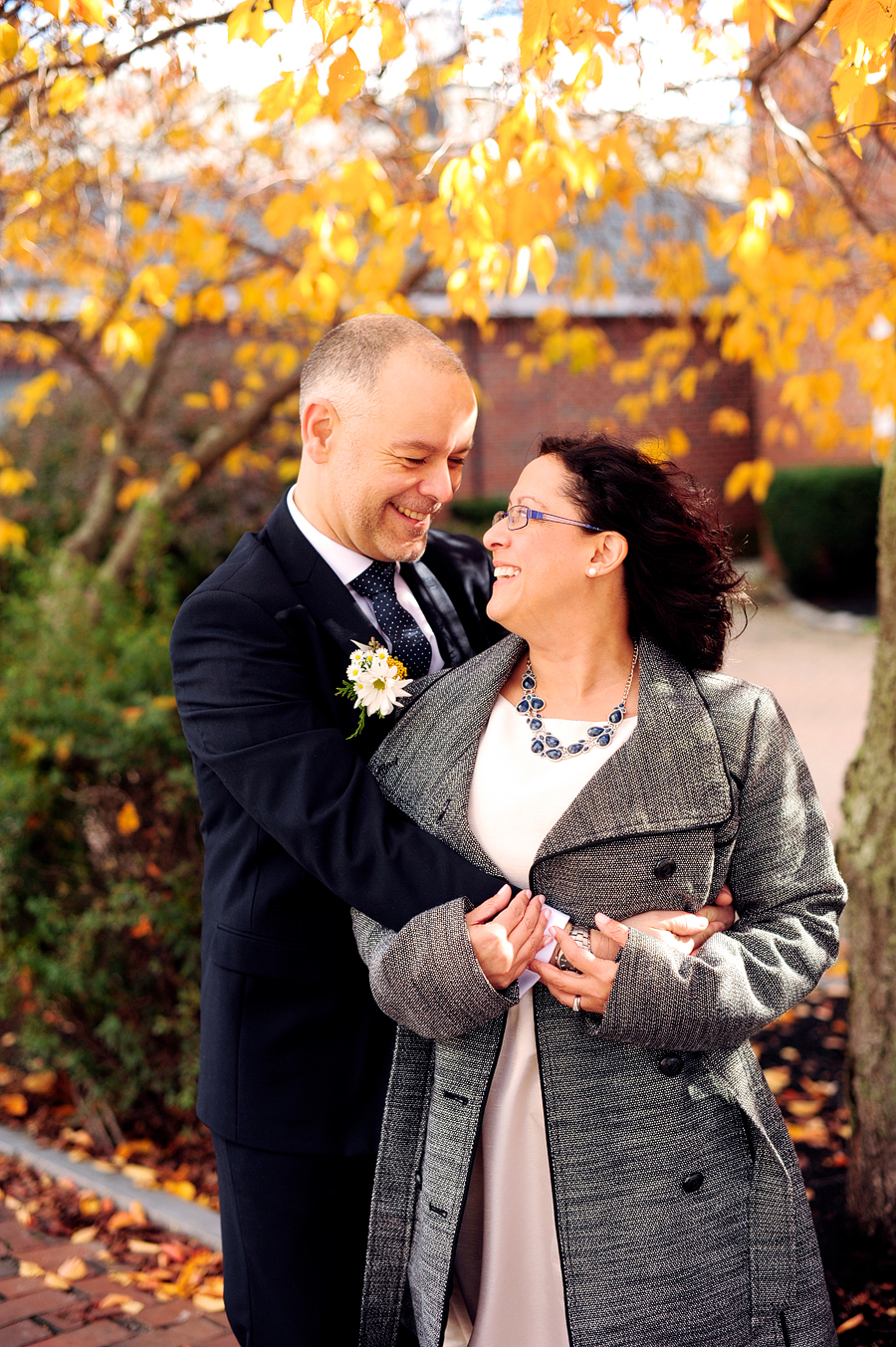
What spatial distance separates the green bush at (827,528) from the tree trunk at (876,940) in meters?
11.8

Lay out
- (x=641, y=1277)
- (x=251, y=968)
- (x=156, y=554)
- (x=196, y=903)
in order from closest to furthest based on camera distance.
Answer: (x=641, y=1277) < (x=251, y=968) < (x=196, y=903) < (x=156, y=554)

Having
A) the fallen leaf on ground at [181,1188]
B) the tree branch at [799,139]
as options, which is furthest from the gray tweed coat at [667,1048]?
the tree branch at [799,139]

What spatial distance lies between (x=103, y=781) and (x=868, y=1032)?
248cm

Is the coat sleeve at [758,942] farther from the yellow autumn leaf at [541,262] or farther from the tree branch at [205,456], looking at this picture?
the tree branch at [205,456]

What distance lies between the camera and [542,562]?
6.65 feet

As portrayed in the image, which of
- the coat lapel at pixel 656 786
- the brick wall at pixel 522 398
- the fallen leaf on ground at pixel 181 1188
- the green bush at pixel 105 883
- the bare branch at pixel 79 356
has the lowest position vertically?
the fallen leaf on ground at pixel 181 1188

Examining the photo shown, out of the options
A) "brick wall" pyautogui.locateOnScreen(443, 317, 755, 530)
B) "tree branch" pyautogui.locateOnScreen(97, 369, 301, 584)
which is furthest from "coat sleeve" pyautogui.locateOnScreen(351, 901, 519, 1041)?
"brick wall" pyautogui.locateOnScreen(443, 317, 755, 530)

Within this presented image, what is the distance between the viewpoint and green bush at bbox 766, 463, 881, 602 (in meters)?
14.5

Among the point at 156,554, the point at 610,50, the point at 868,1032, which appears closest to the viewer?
the point at 610,50

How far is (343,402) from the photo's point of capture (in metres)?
2.27

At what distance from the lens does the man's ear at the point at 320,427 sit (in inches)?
90.1

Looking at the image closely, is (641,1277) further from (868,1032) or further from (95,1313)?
(95,1313)

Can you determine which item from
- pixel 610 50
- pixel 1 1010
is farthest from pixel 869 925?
pixel 1 1010

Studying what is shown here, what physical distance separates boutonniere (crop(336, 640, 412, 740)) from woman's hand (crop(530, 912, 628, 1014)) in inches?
20.5
